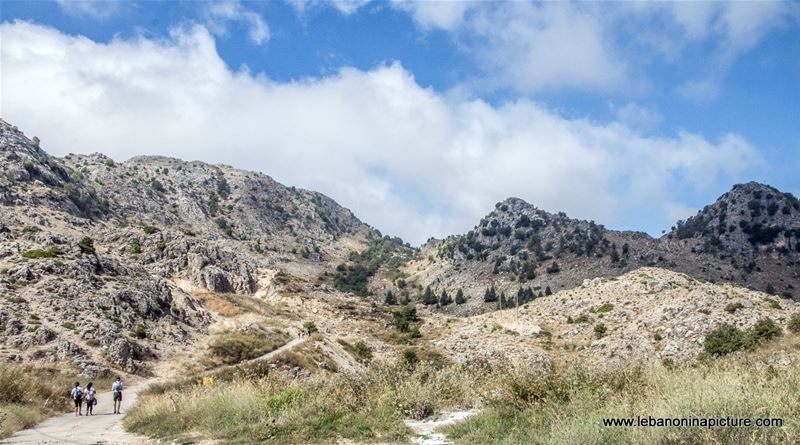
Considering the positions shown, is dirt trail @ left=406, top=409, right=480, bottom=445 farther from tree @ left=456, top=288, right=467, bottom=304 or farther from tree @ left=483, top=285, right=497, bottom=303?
tree @ left=456, top=288, right=467, bottom=304

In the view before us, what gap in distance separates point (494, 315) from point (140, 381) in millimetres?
50532

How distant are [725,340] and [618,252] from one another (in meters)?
88.8

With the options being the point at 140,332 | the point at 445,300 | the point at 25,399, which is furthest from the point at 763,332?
the point at 445,300

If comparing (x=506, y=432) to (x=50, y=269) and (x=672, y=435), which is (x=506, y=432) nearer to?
(x=672, y=435)

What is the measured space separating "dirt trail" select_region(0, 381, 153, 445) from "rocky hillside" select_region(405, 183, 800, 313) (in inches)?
3579

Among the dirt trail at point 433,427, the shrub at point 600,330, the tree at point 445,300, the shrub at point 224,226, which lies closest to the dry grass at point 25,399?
the dirt trail at point 433,427

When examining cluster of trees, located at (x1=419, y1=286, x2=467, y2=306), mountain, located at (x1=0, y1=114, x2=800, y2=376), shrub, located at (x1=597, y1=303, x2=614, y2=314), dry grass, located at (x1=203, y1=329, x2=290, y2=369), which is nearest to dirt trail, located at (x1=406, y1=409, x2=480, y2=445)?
mountain, located at (x1=0, y1=114, x2=800, y2=376)

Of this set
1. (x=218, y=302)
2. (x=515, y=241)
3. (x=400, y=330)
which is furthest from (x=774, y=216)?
(x=218, y=302)

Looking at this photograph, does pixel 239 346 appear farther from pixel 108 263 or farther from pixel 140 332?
pixel 108 263

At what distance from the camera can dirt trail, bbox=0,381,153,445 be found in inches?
634

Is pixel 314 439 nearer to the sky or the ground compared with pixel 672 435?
nearer to the ground

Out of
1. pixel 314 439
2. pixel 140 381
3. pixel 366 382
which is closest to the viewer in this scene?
pixel 314 439

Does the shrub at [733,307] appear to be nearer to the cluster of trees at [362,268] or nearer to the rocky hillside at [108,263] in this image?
the rocky hillside at [108,263]

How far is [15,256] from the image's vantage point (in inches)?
1937
